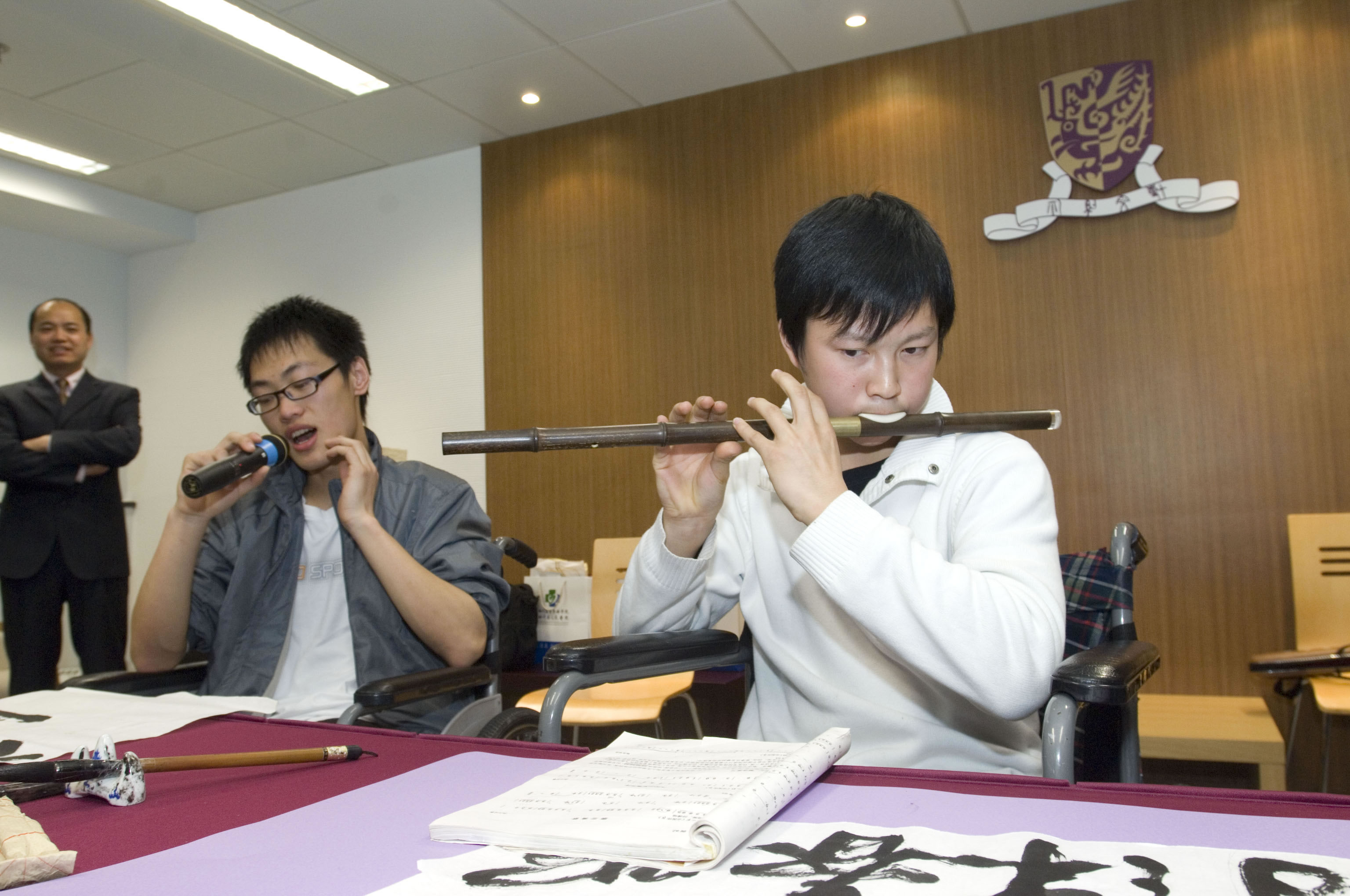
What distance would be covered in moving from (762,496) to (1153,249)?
2.58 meters

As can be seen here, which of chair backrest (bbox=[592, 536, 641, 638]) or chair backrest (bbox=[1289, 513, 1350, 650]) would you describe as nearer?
chair backrest (bbox=[1289, 513, 1350, 650])

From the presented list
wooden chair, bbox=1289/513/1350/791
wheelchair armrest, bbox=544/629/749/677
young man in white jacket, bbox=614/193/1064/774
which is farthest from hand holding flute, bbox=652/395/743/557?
wooden chair, bbox=1289/513/1350/791

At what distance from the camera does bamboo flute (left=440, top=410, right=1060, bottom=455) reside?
107 centimetres

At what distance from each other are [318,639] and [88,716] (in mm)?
570

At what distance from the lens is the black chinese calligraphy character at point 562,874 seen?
1.77 ft

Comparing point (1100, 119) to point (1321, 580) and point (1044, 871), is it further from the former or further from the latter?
point (1044, 871)

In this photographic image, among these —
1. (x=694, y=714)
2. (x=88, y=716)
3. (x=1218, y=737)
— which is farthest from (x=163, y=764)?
(x=1218, y=737)

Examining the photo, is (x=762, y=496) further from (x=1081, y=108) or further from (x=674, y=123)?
(x=674, y=123)

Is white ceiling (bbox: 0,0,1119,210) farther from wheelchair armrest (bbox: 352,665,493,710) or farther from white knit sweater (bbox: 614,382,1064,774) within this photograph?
wheelchair armrest (bbox: 352,665,493,710)

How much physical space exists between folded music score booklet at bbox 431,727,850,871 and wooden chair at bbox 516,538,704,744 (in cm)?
130

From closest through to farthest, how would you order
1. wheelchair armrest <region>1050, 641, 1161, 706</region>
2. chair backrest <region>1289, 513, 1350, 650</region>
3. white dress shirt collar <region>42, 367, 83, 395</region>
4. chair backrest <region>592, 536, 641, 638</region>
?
wheelchair armrest <region>1050, 641, 1161, 706</region>, chair backrest <region>1289, 513, 1350, 650</region>, chair backrest <region>592, 536, 641, 638</region>, white dress shirt collar <region>42, 367, 83, 395</region>

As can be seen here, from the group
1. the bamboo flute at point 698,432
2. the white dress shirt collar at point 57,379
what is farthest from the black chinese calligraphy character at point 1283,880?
the white dress shirt collar at point 57,379

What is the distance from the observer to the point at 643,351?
421 cm

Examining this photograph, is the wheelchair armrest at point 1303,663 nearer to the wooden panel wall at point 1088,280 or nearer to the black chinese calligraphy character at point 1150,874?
the wooden panel wall at point 1088,280
